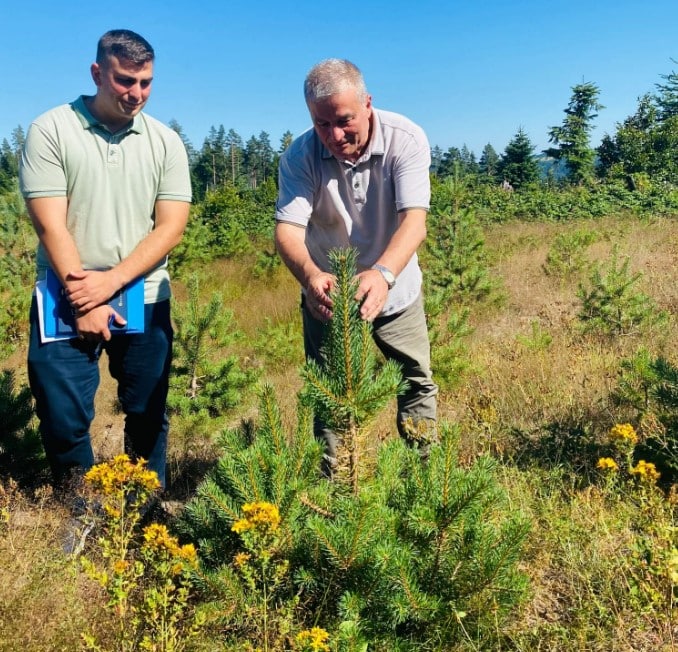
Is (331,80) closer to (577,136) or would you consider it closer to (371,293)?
(371,293)

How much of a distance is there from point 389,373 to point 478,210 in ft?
79.2

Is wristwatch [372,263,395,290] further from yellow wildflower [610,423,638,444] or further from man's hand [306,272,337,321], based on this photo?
yellow wildflower [610,423,638,444]

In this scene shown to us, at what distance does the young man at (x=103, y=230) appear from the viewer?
95.3 inches

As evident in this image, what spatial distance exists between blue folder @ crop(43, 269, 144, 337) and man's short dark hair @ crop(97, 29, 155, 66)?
0.87 meters

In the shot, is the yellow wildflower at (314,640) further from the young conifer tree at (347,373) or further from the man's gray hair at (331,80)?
the man's gray hair at (331,80)

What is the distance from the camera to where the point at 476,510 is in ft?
5.84

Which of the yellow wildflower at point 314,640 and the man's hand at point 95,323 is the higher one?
the man's hand at point 95,323

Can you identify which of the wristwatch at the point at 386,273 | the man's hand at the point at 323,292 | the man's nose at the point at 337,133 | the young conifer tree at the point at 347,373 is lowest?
the young conifer tree at the point at 347,373

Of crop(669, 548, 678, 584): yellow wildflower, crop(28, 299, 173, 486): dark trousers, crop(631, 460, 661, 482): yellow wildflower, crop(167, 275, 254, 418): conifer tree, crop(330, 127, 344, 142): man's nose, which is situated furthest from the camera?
crop(167, 275, 254, 418): conifer tree

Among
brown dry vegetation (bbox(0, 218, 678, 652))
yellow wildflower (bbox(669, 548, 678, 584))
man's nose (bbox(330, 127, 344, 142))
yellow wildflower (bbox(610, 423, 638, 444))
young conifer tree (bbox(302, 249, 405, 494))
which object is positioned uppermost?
man's nose (bbox(330, 127, 344, 142))

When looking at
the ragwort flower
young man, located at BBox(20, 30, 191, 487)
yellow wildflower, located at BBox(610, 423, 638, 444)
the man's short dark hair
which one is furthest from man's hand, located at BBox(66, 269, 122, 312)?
yellow wildflower, located at BBox(610, 423, 638, 444)

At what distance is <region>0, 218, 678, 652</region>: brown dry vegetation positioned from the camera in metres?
1.90

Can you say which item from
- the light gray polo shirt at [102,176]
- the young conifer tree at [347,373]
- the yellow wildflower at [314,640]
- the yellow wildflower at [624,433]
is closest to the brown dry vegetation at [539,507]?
the yellow wildflower at [624,433]

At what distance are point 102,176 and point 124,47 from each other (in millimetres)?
511
